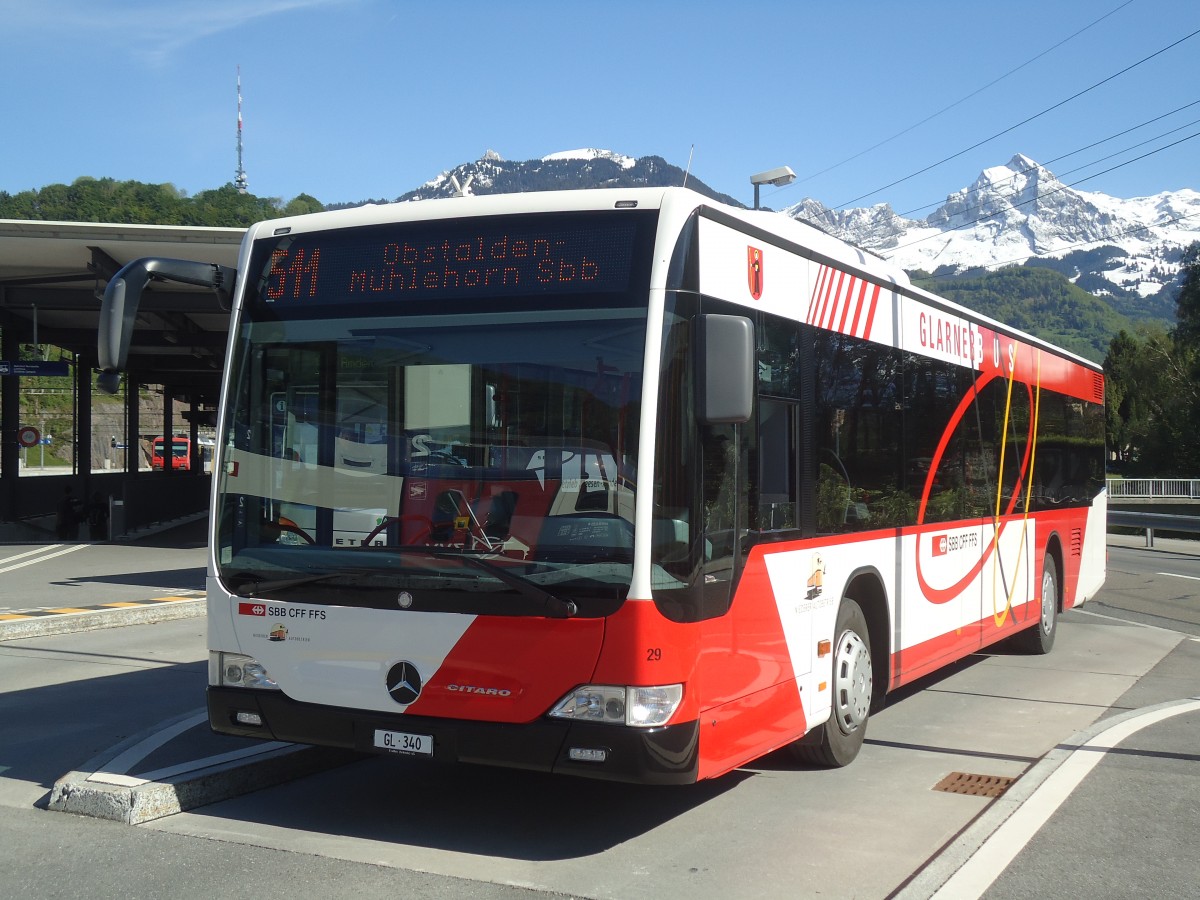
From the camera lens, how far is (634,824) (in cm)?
641

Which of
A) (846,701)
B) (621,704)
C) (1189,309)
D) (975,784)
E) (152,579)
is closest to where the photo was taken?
(621,704)

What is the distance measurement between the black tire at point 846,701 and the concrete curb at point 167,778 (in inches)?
112

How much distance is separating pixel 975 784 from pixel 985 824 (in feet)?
3.55

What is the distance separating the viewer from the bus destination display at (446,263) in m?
5.77

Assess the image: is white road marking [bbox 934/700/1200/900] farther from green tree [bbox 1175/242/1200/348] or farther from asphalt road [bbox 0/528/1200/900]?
green tree [bbox 1175/242/1200/348]

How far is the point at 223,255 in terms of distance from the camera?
2464 centimetres

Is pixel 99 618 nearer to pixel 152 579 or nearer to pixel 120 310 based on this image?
pixel 152 579

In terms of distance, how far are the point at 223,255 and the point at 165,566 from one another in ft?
20.3

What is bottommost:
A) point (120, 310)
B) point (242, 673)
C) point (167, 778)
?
point (167, 778)

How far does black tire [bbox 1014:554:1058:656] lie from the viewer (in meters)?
12.5

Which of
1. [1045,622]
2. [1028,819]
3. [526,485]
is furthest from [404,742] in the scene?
[1045,622]

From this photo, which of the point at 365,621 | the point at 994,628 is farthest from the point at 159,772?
the point at 994,628

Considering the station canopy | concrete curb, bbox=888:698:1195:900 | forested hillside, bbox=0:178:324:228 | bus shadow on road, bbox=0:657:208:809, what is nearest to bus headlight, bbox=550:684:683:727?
concrete curb, bbox=888:698:1195:900

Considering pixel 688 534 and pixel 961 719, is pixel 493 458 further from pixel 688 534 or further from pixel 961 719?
pixel 961 719
